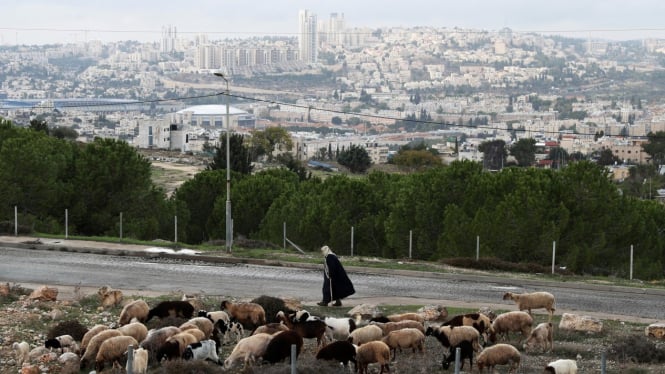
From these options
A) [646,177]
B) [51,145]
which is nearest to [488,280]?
[51,145]

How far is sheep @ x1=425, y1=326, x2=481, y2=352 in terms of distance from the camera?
13.6 metres

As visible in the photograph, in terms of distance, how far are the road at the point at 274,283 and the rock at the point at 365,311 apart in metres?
1.52

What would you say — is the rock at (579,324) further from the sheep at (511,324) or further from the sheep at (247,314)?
the sheep at (247,314)

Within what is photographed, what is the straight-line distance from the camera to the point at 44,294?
58.9 ft

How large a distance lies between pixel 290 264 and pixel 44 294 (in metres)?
6.42

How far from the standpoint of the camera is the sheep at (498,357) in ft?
41.4

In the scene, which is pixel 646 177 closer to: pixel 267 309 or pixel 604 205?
pixel 604 205

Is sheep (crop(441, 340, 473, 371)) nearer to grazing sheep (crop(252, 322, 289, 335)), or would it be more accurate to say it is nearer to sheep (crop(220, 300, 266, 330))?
grazing sheep (crop(252, 322, 289, 335))

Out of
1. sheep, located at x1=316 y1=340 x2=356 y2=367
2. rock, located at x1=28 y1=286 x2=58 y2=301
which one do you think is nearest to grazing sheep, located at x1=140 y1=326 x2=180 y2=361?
sheep, located at x1=316 y1=340 x2=356 y2=367

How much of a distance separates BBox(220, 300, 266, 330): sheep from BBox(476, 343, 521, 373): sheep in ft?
12.5

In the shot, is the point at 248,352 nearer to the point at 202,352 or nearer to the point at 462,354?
the point at 202,352

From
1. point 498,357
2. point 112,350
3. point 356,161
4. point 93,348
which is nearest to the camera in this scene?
point 498,357

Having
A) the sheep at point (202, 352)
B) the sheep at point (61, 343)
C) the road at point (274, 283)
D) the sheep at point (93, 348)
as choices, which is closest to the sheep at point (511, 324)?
the road at point (274, 283)

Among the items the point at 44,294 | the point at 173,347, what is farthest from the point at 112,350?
the point at 44,294
